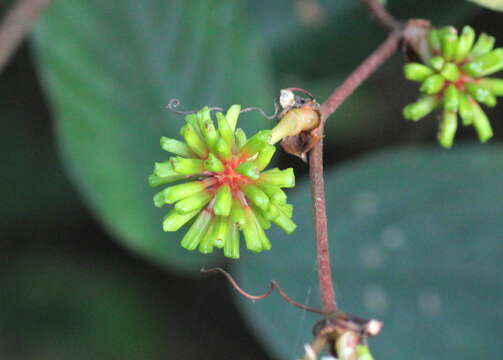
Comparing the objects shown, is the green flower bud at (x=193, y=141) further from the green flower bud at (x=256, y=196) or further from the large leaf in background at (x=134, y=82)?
the large leaf in background at (x=134, y=82)

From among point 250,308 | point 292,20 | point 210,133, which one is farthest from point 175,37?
point 210,133

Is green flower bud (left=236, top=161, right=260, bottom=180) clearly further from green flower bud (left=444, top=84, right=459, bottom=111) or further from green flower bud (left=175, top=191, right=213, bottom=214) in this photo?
green flower bud (left=444, top=84, right=459, bottom=111)

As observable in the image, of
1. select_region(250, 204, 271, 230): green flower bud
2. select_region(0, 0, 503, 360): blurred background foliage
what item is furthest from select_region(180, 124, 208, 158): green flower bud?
select_region(0, 0, 503, 360): blurred background foliage

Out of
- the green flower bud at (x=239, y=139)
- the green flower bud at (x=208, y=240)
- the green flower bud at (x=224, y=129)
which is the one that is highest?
the green flower bud at (x=239, y=139)

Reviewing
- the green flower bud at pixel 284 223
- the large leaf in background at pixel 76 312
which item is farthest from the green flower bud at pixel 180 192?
the large leaf in background at pixel 76 312

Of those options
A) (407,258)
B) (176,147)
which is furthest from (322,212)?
(407,258)

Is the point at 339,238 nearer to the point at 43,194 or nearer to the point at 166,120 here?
the point at 166,120
